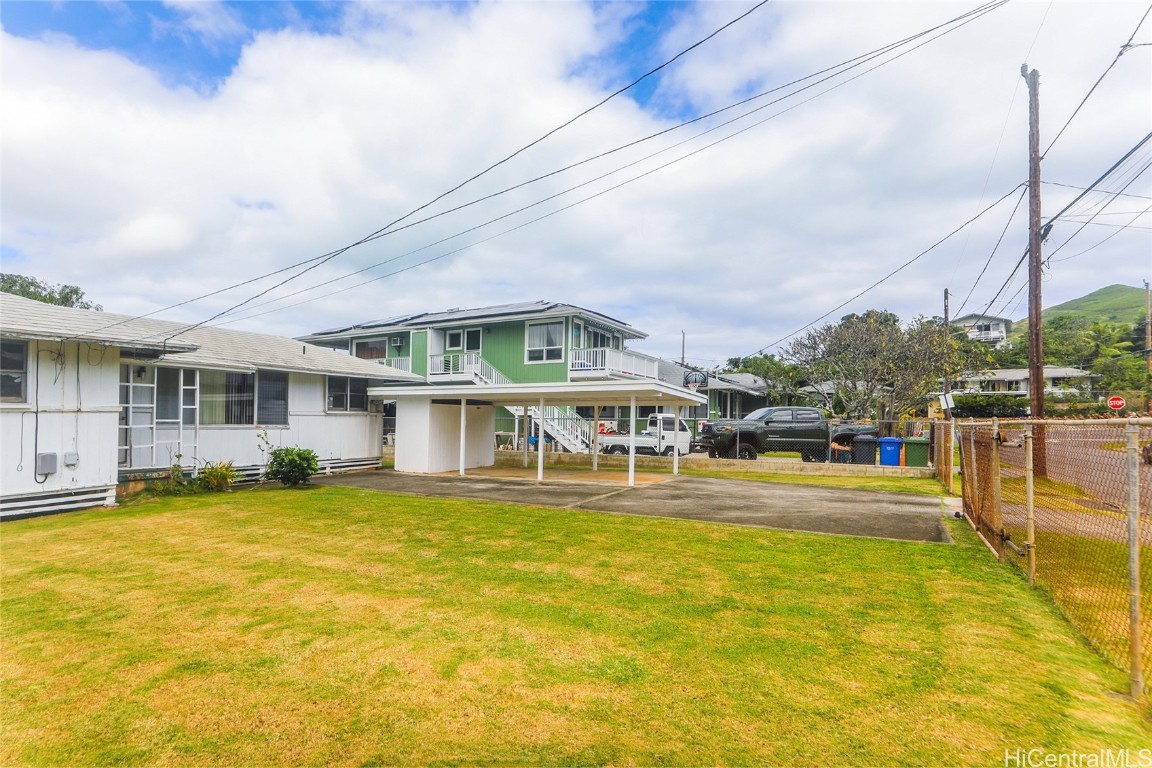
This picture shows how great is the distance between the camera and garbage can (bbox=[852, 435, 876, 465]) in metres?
16.8

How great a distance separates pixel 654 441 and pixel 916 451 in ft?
29.3

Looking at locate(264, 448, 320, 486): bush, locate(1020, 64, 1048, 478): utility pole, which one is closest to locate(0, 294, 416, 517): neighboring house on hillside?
locate(264, 448, 320, 486): bush

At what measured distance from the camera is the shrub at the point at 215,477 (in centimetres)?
1207

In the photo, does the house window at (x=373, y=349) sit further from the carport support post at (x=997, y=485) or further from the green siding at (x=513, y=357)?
the carport support post at (x=997, y=485)

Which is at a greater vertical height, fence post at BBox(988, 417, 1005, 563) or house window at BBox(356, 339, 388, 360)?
house window at BBox(356, 339, 388, 360)

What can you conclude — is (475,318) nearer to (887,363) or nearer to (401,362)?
(401,362)

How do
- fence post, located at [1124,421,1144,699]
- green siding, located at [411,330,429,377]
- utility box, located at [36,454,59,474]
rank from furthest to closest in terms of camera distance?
green siding, located at [411,330,429,377] < utility box, located at [36,454,59,474] < fence post, located at [1124,421,1144,699]

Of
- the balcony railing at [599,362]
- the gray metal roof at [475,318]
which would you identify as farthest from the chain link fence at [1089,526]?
the gray metal roof at [475,318]

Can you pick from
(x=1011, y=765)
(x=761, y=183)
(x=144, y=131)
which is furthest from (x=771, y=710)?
(x=144, y=131)

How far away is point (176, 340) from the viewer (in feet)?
41.1

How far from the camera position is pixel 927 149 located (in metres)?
12.3

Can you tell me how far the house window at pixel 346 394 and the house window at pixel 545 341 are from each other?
7755 millimetres

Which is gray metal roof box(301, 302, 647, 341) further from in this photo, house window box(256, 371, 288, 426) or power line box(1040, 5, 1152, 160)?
power line box(1040, 5, 1152, 160)

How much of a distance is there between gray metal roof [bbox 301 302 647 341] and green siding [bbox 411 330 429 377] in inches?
19.0
